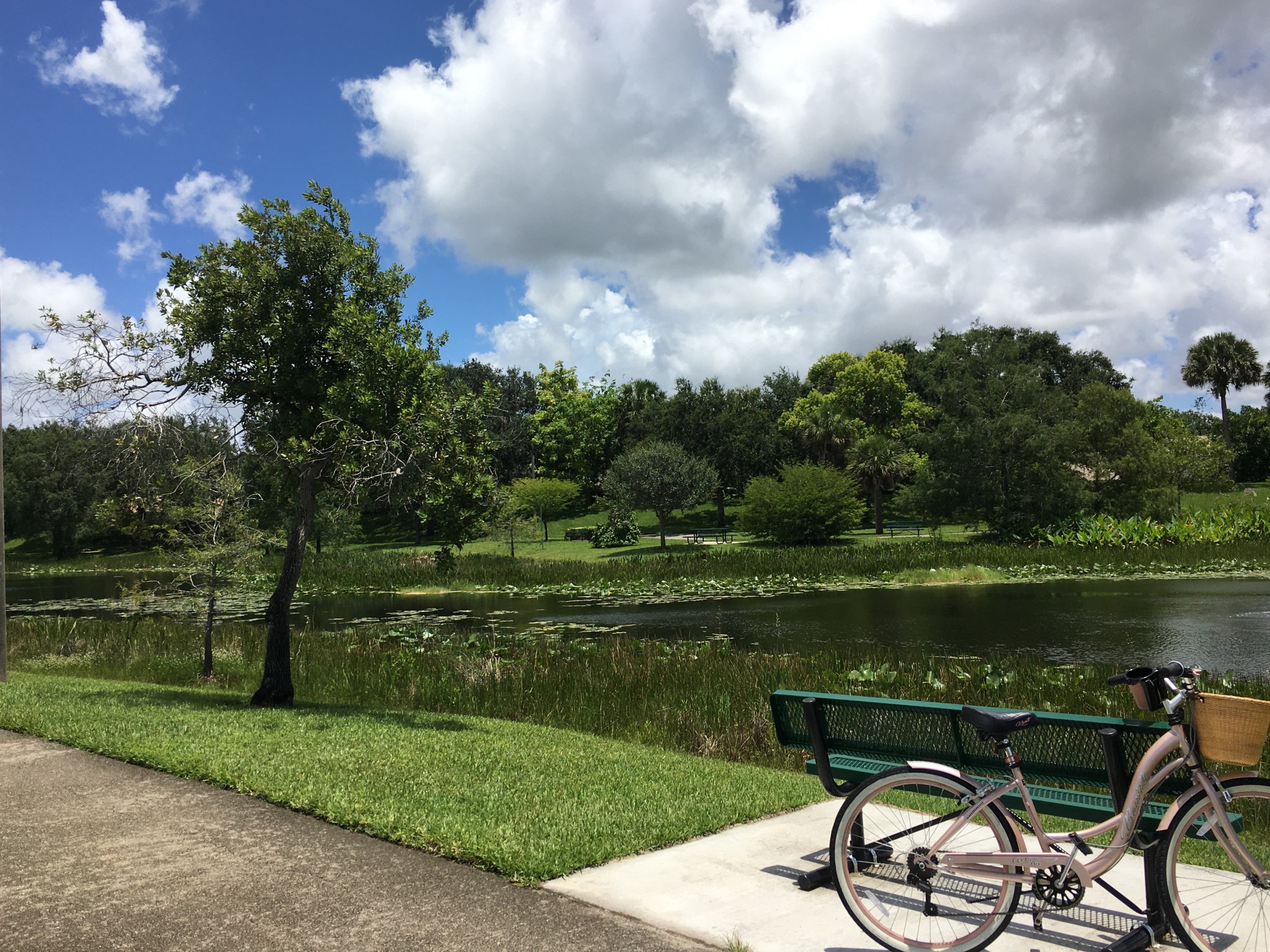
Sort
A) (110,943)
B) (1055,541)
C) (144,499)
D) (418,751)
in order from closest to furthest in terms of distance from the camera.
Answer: (110,943) < (418,751) < (144,499) < (1055,541)

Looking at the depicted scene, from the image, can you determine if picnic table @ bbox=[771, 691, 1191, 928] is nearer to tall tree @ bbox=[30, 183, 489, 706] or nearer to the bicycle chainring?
the bicycle chainring

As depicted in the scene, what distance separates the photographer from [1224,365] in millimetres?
78625

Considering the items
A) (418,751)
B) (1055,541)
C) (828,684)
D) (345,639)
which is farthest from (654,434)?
(418,751)

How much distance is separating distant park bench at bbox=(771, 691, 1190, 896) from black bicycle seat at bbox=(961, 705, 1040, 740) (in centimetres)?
9

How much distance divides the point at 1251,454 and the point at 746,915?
286 ft

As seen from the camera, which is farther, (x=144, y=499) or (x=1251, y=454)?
(x=1251, y=454)

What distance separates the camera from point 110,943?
14.2ft

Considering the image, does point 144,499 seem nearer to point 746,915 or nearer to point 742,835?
point 742,835

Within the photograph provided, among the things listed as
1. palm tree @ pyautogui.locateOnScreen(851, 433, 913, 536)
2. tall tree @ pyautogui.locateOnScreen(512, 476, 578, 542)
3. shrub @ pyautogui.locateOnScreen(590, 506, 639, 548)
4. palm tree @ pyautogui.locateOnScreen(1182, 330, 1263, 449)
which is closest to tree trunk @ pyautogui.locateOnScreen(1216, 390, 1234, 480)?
palm tree @ pyautogui.locateOnScreen(1182, 330, 1263, 449)

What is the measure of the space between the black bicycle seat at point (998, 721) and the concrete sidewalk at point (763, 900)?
0.99 metres

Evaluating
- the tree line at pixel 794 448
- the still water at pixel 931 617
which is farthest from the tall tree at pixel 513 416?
the still water at pixel 931 617

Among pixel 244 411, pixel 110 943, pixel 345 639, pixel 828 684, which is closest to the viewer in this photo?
pixel 110 943

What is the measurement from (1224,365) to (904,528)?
4163 cm

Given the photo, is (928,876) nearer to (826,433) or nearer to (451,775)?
(451,775)
